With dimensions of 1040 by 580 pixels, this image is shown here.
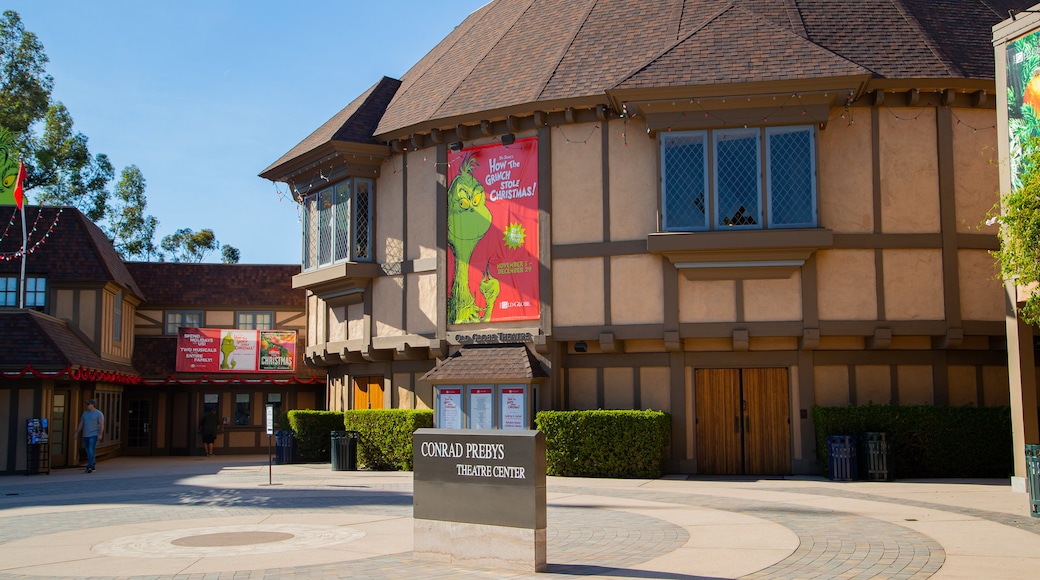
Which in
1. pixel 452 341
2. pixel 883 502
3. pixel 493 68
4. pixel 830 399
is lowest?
pixel 883 502

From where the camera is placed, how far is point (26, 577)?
922cm

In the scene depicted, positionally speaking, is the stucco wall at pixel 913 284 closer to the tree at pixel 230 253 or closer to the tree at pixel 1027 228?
the tree at pixel 1027 228

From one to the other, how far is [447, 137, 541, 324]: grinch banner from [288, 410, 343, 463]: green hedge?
5.03 meters

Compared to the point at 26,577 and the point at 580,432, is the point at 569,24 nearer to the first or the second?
the point at 580,432

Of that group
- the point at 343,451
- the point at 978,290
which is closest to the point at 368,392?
the point at 343,451

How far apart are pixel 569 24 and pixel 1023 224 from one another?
13083mm

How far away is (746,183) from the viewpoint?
19016mm

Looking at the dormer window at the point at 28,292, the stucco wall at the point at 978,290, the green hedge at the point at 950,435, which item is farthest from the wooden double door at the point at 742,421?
the dormer window at the point at 28,292

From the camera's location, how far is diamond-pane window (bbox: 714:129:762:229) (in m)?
19.0

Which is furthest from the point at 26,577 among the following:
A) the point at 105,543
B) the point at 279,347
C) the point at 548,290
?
the point at 279,347

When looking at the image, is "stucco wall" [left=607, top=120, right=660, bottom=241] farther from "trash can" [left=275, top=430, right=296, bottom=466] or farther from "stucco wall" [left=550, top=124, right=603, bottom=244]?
"trash can" [left=275, top=430, right=296, bottom=466]

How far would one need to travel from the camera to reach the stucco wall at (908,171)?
63.5 feet

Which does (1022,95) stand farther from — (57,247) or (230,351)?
(57,247)

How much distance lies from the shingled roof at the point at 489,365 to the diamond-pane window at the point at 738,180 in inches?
191
